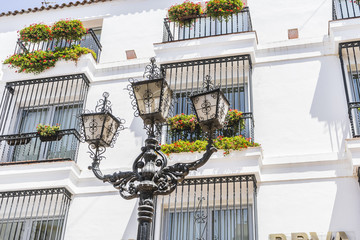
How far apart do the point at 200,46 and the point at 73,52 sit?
10.6ft

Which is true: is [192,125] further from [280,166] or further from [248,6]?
[248,6]

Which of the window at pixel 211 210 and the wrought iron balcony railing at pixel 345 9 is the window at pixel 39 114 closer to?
the window at pixel 211 210

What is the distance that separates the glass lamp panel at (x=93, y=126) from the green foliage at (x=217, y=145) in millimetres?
3370

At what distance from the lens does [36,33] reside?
12914 mm

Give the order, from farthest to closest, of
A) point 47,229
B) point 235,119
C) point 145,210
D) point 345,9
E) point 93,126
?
1. point 345,9
2. point 47,229
3. point 235,119
4. point 93,126
5. point 145,210

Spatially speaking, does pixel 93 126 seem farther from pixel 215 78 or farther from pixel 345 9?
pixel 345 9

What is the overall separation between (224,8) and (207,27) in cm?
107

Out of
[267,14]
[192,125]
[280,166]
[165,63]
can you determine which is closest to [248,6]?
[267,14]

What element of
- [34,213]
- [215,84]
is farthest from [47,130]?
[215,84]

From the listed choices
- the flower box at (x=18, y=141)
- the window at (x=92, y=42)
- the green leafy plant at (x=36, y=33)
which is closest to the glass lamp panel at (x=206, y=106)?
the flower box at (x=18, y=141)

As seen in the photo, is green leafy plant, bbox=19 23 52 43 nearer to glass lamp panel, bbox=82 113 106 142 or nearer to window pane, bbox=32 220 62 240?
window pane, bbox=32 220 62 240

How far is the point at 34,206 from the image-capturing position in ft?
36.0

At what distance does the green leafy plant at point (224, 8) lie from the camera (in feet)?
38.9

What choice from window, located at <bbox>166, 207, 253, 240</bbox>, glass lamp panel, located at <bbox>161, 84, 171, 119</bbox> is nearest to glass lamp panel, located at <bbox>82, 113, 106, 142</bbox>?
glass lamp panel, located at <bbox>161, 84, 171, 119</bbox>
